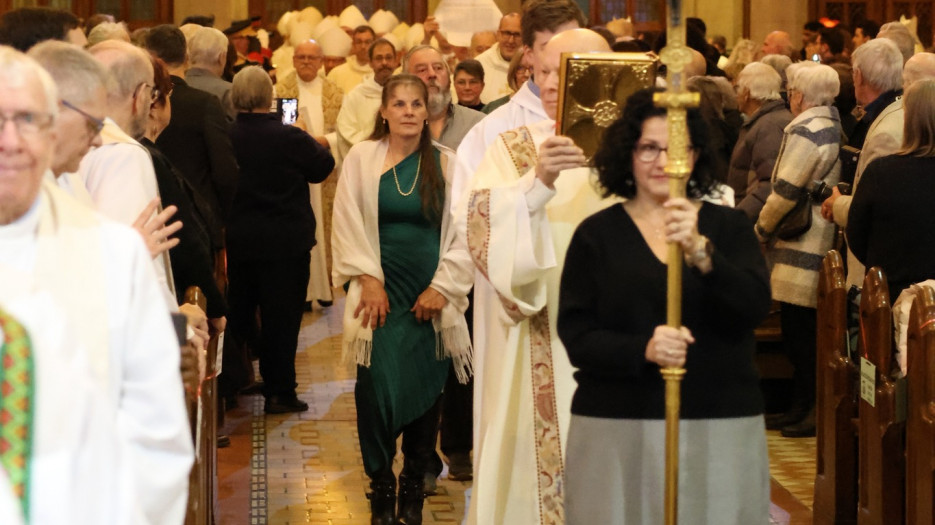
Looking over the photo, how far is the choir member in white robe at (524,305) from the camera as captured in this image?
428 cm

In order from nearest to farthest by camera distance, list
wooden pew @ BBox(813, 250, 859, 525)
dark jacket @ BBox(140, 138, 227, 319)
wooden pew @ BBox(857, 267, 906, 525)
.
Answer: dark jacket @ BBox(140, 138, 227, 319), wooden pew @ BBox(857, 267, 906, 525), wooden pew @ BBox(813, 250, 859, 525)

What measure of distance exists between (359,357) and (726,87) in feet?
12.4

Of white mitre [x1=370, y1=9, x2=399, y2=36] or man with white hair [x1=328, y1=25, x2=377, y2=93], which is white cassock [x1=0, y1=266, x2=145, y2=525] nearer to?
man with white hair [x1=328, y1=25, x2=377, y2=93]

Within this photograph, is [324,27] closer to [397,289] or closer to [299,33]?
[299,33]

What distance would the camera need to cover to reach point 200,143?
7.11 metres

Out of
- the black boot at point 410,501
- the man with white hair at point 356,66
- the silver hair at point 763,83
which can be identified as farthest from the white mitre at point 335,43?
the black boot at point 410,501

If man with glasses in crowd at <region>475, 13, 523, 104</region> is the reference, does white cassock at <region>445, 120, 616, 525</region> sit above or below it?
below

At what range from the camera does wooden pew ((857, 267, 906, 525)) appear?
16.6 feet

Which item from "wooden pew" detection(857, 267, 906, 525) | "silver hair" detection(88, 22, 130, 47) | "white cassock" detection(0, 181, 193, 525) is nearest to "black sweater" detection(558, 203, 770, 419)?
"white cassock" detection(0, 181, 193, 525)

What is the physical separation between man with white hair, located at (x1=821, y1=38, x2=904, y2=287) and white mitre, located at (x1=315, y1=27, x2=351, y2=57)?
7.56m

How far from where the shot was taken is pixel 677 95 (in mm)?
3271

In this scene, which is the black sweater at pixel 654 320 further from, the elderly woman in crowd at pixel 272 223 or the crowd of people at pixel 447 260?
the elderly woman in crowd at pixel 272 223

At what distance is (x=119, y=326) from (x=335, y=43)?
11.8 m

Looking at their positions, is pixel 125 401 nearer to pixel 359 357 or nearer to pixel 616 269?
pixel 616 269
